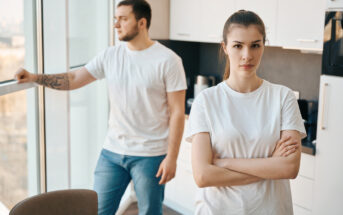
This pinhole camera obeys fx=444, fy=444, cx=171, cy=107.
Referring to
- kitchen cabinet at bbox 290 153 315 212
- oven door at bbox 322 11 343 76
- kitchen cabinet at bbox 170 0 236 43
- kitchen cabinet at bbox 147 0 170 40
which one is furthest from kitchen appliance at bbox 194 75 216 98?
oven door at bbox 322 11 343 76

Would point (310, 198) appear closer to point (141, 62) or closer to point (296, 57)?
point (296, 57)

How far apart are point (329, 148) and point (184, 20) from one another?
1831mm

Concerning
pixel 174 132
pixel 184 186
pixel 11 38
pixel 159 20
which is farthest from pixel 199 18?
pixel 11 38

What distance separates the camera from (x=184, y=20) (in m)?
4.01

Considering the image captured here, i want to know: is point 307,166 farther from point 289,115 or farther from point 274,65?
point 289,115

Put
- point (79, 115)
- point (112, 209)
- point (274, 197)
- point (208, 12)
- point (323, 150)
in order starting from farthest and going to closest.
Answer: point (208, 12)
point (79, 115)
point (323, 150)
point (112, 209)
point (274, 197)

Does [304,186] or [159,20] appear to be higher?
[159,20]

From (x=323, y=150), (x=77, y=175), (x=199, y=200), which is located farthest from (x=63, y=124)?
(x=323, y=150)

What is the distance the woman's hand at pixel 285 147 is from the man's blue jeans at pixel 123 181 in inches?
38.2

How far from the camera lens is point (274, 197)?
168 cm

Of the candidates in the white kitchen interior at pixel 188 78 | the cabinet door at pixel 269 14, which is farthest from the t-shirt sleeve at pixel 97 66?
the cabinet door at pixel 269 14

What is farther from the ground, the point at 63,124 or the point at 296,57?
the point at 296,57

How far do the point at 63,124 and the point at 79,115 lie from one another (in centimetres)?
42

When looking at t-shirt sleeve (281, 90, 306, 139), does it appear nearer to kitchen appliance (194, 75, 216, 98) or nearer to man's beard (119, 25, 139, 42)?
man's beard (119, 25, 139, 42)
